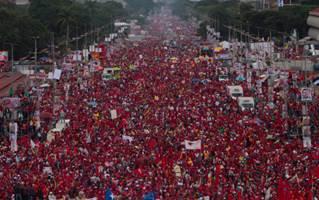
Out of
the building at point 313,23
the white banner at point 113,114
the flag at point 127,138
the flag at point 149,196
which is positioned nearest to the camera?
the flag at point 149,196

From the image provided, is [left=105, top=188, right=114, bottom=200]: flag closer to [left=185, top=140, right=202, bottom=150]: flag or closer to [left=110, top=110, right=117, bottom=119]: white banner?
[left=185, top=140, right=202, bottom=150]: flag

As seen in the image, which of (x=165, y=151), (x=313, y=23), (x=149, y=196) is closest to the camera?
(x=149, y=196)

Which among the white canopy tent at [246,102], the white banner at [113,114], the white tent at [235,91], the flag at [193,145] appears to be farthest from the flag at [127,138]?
the white tent at [235,91]

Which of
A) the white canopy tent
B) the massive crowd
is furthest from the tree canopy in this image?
the white canopy tent

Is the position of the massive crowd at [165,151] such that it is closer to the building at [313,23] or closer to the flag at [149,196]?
the flag at [149,196]

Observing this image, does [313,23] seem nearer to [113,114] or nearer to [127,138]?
[113,114]

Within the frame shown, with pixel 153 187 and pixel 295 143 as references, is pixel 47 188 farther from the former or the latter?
pixel 295 143

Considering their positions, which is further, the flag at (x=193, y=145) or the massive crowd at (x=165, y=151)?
the flag at (x=193, y=145)

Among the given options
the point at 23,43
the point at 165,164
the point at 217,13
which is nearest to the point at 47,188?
the point at 165,164

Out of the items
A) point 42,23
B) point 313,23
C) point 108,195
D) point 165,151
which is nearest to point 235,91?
point 165,151
